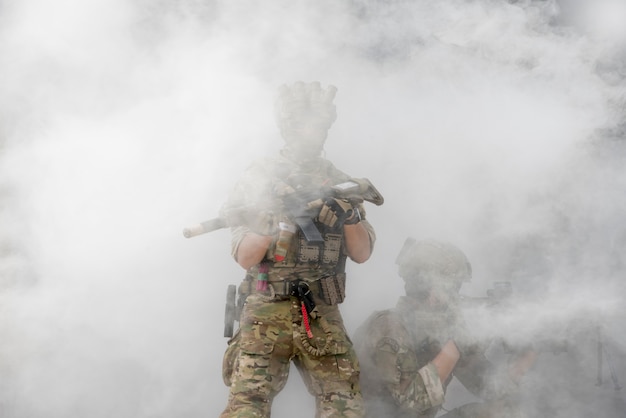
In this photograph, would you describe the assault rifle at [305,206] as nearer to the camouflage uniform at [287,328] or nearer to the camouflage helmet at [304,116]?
the camouflage uniform at [287,328]

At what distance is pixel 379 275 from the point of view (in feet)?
13.8

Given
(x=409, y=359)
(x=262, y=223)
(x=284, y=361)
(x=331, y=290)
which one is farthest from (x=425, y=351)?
(x=262, y=223)

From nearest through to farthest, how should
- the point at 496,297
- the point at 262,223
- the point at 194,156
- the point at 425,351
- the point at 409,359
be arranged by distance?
the point at 262,223 < the point at 409,359 < the point at 425,351 < the point at 496,297 < the point at 194,156

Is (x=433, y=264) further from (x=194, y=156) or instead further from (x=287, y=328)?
(x=194, y=156)

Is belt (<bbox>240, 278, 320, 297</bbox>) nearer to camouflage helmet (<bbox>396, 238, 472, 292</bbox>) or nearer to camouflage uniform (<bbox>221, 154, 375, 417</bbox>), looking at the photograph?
camouflage uniform (<bbox>221, 154, 375, 417</bbox>)

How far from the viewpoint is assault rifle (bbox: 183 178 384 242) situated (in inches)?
97.8

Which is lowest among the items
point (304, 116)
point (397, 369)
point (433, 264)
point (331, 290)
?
point (397, 369)

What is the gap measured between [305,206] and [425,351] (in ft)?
4.06

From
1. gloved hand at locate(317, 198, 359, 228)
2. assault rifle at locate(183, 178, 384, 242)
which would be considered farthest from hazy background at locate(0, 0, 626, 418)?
gloved hand at locate(317, 198, 359, 228)

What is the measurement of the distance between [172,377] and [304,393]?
935 mm

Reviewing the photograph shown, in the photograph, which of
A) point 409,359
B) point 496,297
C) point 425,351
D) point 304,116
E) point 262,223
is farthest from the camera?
point 496,297

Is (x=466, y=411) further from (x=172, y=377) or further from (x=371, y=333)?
(x=172, y=377)

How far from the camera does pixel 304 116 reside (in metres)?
2.81

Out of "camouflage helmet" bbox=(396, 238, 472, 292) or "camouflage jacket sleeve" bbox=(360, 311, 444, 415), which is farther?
"camouflage helmet" bbox=(396, 238, 472, 292)
